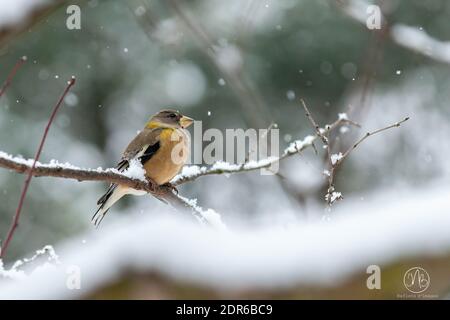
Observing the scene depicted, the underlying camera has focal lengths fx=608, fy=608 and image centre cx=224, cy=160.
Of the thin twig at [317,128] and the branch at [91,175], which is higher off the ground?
the thin twig at [317,128]

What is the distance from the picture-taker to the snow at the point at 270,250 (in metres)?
0.67

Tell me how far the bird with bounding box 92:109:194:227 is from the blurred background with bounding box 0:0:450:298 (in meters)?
4.32

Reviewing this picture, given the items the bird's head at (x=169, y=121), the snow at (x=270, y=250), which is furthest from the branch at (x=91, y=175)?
the snow at (x=270, y=250)

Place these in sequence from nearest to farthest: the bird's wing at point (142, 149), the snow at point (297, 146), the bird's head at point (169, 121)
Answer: the snow at point (297, 146) → the bird's wing at point (142, 149) → the bird's head at point (169, 121)

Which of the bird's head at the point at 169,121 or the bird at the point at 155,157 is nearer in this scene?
the bird at the point at 155,157

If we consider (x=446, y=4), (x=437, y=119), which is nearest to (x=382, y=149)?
(x=437, y=119)

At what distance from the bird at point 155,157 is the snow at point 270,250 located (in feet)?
9.31

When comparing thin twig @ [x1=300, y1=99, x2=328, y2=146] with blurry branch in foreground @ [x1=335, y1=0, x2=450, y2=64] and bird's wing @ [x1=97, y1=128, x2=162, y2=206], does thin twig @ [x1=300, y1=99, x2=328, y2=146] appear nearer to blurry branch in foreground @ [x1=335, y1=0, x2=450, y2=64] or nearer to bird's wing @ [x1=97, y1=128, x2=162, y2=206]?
blurry branch in foreground @ [x1=335, y1=0, x2=450, y2=64]

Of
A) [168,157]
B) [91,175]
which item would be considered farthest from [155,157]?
[91,175]

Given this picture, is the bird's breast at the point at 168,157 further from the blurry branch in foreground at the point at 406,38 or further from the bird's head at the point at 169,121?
the blurry branch in foreground at the point at 406,38

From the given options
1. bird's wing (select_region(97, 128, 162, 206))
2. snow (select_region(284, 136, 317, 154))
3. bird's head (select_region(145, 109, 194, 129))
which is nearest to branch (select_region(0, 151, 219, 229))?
snow (select_region(284, 136, 317, 154))

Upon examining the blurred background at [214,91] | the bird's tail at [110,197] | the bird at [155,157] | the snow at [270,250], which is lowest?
the snow at [270,250]

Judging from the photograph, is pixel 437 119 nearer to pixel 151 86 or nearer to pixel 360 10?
Answer: pixel 151 86

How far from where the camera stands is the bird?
12.4 ft
